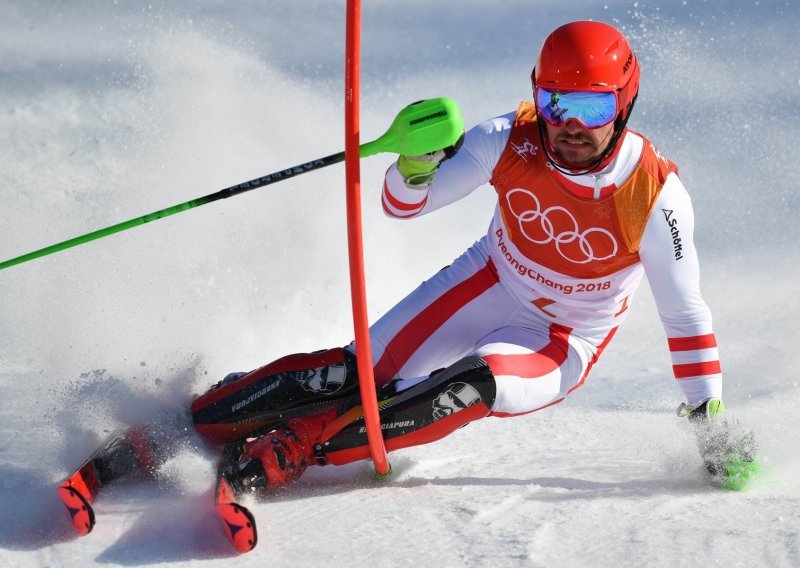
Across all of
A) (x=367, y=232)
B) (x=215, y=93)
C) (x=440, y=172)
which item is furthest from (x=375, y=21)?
(x=440, y=172)

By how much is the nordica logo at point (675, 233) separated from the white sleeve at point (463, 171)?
1.84ft

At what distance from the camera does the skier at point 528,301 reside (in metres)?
2.82

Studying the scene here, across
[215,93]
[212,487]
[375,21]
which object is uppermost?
[375,21]

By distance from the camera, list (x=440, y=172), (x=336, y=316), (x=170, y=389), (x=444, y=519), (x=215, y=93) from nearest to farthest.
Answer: (x=444, y=519), (x=440, y=172), (x=170, y=389), (x=336, y=316), (x=215, y=93)

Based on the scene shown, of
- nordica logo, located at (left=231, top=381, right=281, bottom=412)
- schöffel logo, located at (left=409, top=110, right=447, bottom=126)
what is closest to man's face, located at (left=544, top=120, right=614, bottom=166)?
schöffel logo, located at (left=409, top=110, right=447, bottom=126)

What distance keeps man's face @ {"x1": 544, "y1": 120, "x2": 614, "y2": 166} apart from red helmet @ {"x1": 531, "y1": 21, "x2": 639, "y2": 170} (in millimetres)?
32

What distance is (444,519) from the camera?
103 inches

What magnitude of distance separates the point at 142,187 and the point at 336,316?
150 centimetres

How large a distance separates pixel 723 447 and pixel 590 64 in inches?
48.2

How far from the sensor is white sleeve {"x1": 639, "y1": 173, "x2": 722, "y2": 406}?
288 centimetres

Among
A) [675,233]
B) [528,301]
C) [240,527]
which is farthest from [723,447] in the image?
[240,527]

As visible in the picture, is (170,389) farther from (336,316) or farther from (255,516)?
(336,316)

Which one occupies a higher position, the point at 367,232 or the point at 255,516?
the point at 367,232

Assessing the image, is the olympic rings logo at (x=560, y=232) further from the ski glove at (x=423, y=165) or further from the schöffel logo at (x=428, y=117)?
the schöffel logo at (x=428, y=117)
